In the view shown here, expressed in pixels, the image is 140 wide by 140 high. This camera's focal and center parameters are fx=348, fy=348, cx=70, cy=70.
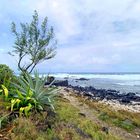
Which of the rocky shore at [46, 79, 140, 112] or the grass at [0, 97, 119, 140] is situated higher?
the grass at [0, 97, 119, 140]

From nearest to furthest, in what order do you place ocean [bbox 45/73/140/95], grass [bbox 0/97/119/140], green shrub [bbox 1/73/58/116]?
grass [bbox 0/97/119/140] → green shrub [bbox 1/73/58/116] → ocean [bbox 45/73/140/95]

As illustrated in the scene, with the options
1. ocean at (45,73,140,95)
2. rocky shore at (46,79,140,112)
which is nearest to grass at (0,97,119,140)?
rocky shore at (46,79,140,112)

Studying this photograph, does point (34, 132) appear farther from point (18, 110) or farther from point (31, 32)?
point (31, 32)

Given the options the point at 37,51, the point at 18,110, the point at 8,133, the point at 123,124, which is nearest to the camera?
the point at 8,133

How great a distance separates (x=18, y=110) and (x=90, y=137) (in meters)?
2.25

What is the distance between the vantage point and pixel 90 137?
10.2 meters

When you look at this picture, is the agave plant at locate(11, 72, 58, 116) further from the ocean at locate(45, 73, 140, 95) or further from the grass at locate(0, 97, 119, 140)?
the ocean at locate(45, 73, 140, 95)

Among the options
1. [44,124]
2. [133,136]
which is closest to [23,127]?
[44,124]

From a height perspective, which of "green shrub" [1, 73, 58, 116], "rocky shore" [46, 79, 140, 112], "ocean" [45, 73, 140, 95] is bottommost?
"rocky shore" [46, 79, 140, 112]

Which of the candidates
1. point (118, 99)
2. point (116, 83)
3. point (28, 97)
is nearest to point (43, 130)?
point (28, 97)

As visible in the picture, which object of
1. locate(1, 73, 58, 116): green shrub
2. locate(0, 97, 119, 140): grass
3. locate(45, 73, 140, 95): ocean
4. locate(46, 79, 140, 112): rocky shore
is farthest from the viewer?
locate(45, 73, 140, 95): ocean

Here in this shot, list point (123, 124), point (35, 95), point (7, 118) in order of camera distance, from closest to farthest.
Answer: point (7, 118) < point (35, 95) < point (123, 124)

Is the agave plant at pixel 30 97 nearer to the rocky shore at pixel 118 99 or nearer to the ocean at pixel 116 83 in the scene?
the rocky shore at pixel 118 99

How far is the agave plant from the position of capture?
395 inches
